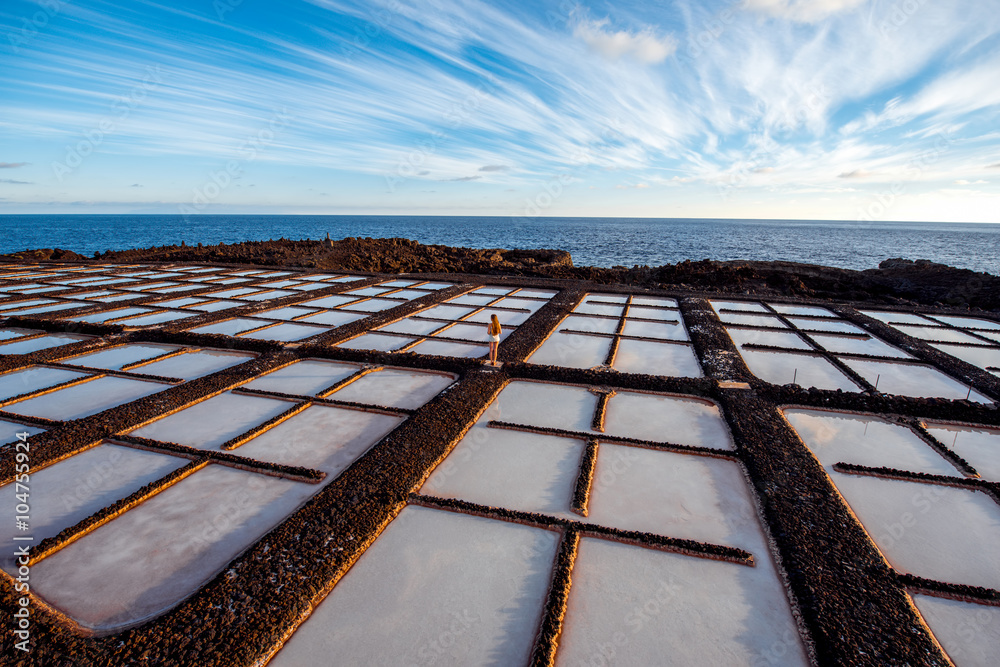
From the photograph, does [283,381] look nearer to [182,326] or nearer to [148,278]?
[182,326]

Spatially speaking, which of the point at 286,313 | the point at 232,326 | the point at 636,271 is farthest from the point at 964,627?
the point at 636,271

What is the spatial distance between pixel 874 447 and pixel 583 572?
366 cm

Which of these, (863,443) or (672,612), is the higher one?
(863,443)

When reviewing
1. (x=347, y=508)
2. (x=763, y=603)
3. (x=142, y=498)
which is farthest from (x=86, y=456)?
(x=763, y=603)

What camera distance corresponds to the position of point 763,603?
9.00 feet

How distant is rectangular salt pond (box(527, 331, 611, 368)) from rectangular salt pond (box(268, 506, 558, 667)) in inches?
145

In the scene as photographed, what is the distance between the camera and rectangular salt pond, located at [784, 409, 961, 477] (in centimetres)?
427

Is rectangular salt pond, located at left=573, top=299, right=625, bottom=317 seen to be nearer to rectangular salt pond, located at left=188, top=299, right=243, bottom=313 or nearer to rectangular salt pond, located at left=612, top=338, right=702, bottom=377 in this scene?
rectangular salt pond, located at left=612, top=338, right=702, bottom=377

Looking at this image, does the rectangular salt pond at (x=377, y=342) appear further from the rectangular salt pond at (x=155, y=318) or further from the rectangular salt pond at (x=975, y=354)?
the rectangular salt pond at (x=975, y=354)

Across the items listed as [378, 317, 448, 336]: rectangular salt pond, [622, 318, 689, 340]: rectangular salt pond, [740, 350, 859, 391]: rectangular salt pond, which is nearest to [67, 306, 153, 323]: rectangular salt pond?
[378, 317, 448, 336]: rectangular salt pond

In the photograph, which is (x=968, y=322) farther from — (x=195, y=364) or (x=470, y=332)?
(x=195, y=364)

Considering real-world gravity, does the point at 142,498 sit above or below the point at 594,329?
below

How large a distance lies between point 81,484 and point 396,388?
3.02 m

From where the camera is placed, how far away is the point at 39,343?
7281 millimetres
